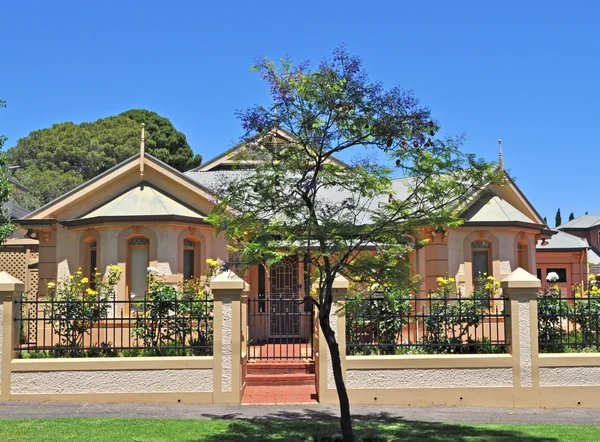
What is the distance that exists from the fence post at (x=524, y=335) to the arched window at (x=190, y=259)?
29.5 ft

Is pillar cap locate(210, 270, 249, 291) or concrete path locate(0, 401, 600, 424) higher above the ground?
pillar cap locate(210, 270, 249, 291)

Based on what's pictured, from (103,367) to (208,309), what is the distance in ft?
7.31

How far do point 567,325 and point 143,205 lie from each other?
10598 mm

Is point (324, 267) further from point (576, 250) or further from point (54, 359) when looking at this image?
point (576, 250)

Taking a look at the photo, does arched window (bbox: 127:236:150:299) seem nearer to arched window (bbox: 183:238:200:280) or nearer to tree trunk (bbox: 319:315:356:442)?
arched window (bbox: 183:238:200:280)

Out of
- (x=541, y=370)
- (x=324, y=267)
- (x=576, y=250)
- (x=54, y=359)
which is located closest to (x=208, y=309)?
(x=54, y=359)

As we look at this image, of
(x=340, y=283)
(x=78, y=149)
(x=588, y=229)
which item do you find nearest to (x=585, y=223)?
(x=588, y=229)

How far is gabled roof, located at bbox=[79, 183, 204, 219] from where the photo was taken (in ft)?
57.5

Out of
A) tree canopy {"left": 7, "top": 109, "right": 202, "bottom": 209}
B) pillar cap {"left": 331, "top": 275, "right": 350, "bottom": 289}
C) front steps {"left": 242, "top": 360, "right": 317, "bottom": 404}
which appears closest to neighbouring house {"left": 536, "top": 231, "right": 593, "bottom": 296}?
front steps {"left": 242, "top": 360, "right": 317, "bottom": 404}

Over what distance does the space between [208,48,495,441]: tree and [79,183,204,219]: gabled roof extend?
8.98 meters

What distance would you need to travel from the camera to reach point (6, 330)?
38.8 feet

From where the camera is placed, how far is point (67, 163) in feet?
160

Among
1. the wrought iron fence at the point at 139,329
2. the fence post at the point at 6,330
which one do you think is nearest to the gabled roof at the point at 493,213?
the wrought iron fence at the point at 139,329

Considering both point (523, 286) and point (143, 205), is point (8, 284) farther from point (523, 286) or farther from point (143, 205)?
point (523, 286)
